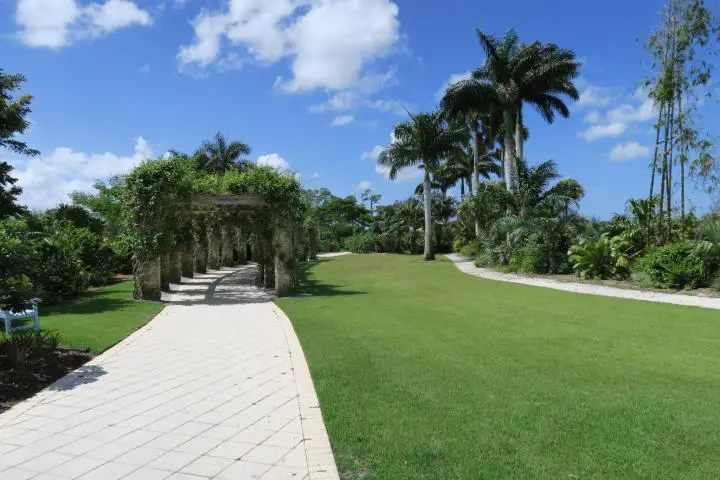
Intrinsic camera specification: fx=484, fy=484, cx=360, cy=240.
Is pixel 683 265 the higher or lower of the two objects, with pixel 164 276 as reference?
Result: higher

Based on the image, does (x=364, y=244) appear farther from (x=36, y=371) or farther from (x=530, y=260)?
(x=36, y=371)

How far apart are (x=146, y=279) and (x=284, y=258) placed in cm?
445

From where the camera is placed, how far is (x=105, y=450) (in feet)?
13.3

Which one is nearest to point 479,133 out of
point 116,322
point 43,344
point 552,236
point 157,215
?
point 552,236

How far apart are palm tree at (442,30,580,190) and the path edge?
23738mm

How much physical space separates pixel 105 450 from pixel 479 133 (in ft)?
128

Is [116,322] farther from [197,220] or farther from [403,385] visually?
[197,220]

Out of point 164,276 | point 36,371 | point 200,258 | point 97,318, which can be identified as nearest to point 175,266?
point 164,276

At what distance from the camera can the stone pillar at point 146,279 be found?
1541 cm

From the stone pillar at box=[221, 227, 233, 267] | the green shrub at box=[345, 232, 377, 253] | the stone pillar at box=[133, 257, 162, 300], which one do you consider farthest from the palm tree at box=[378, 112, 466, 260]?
the stone pillar at box=[133, 257, 162, 300]

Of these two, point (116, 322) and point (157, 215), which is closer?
point (116, 322)

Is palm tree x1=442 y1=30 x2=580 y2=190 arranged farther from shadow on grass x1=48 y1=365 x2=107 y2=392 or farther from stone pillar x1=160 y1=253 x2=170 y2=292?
shadow on grass x1=48 y1=365 x2=107 y2=392

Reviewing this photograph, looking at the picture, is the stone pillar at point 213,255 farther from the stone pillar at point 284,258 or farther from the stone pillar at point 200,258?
A: the stone pillar at point 284,258

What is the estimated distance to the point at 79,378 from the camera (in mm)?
6344
